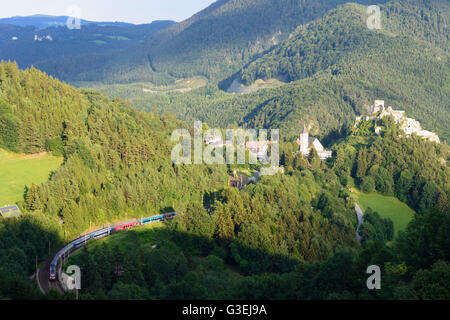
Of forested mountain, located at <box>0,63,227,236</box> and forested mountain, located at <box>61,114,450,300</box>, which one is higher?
forested mountain, located at <box>0,63,227,236</box>

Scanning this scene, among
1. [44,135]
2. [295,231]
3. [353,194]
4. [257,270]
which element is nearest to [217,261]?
[257,270]

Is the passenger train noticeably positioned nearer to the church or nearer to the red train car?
the red train car

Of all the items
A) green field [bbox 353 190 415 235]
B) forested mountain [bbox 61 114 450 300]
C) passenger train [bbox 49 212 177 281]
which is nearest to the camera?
forested mountain [bbox 61 114 450 300]

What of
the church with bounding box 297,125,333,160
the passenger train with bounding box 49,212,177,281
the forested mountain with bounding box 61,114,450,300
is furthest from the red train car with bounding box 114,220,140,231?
the church with bounding box 297,125,333,160

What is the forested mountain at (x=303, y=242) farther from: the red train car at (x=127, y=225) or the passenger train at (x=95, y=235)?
the passenger train at (x=95, y=235)

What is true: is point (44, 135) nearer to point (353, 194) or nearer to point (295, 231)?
point (295, 231)

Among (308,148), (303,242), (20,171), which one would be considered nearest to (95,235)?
(20,171)
